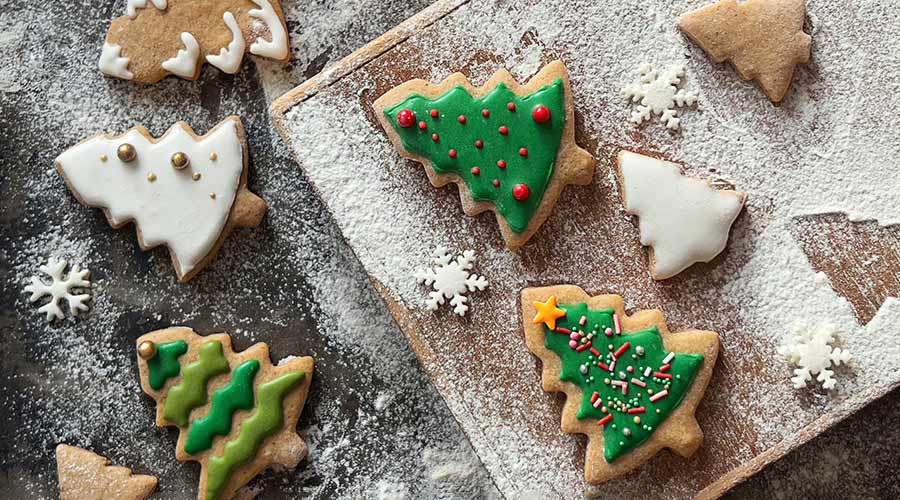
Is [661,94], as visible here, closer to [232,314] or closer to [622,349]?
[622,349]

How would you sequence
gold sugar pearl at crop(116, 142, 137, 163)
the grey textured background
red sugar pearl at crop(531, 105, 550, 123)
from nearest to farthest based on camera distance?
red sugar pearl at crop(531, 105, 550, 123) → gold sugar pearl at crop(116, 142, 137, 163) → the grey textured background

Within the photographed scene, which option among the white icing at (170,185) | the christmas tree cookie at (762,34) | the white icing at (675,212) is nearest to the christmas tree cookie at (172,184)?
the white icing at (170,185)

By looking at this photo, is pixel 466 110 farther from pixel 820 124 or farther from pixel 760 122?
pixel 820 124

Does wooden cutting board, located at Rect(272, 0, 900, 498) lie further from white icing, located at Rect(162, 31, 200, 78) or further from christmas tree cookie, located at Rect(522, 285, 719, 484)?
white icing, located at Rect(162, 31, 200, 78)

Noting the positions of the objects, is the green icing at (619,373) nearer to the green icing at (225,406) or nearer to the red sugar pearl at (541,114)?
the red sugar pearl at (541,114)

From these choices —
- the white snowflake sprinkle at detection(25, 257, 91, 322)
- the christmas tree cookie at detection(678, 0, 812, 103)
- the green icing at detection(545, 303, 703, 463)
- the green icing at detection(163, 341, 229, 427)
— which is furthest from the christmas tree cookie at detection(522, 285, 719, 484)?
the white snowflake sprinkle at detection(25, 257, 91, 322)

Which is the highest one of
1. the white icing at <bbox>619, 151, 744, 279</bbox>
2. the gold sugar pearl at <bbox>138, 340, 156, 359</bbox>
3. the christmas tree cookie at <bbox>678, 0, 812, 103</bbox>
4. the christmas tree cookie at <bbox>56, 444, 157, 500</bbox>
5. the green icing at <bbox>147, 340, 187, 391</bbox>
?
the christmas tree cookie at <bbox>678, 0, 812, 103</bbox>
